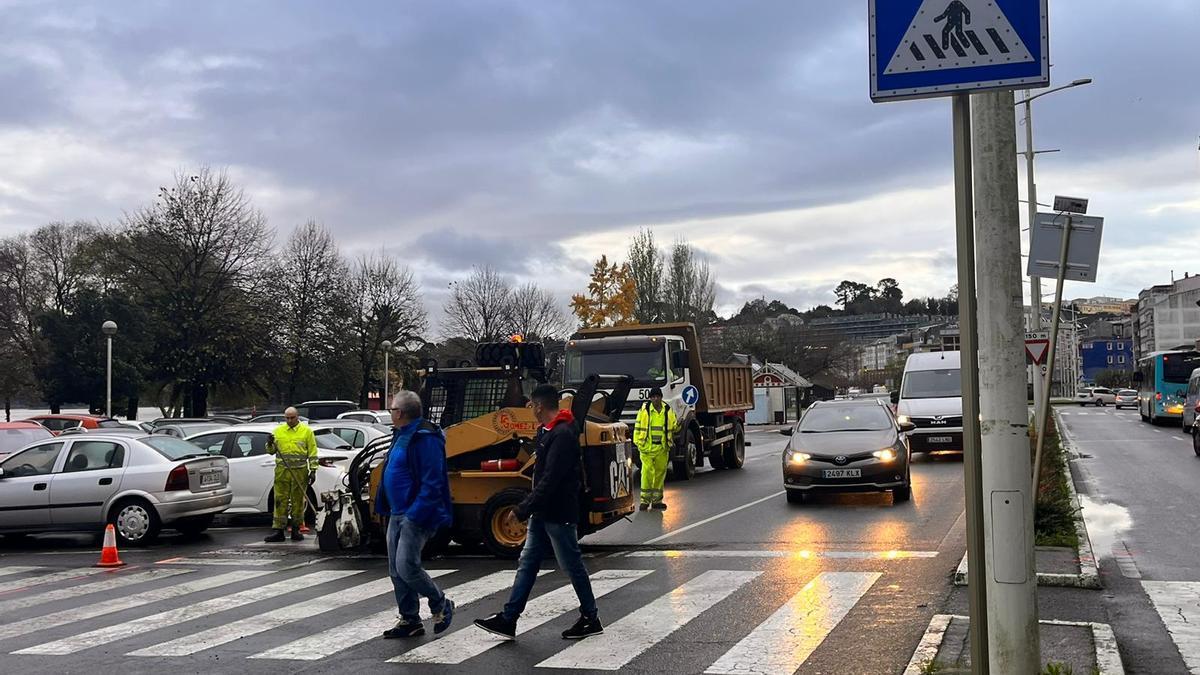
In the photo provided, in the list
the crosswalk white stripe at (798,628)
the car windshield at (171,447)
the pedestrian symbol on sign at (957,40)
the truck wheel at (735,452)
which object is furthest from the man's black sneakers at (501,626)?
the truck wheel at (735,452)

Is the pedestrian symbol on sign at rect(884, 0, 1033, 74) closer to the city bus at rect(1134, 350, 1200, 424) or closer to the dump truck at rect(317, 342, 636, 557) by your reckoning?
the dump truck at rect(317, 342, 636, 557)

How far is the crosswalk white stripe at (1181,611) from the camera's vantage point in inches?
282

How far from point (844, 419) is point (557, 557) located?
11217 mm

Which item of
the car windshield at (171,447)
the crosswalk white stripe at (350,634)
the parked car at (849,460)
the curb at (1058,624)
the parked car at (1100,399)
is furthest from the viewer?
the parked car at (1100,399)

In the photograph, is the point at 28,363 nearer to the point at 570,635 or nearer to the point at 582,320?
the point at 582,320

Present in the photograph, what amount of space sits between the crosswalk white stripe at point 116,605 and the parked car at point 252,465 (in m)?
4.86

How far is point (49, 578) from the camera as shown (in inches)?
474

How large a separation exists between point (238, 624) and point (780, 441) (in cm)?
3273

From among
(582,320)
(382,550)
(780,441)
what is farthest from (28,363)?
(382,550)

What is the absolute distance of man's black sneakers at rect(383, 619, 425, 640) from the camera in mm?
8102

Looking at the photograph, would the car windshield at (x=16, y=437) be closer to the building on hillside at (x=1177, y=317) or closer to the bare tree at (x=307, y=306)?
the bare tree at (x=307, y=306)

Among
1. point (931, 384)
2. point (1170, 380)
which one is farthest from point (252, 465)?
point (1170, 380)

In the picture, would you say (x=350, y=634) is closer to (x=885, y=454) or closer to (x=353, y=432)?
(x=885, y=454)

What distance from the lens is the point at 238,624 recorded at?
8.89 m
